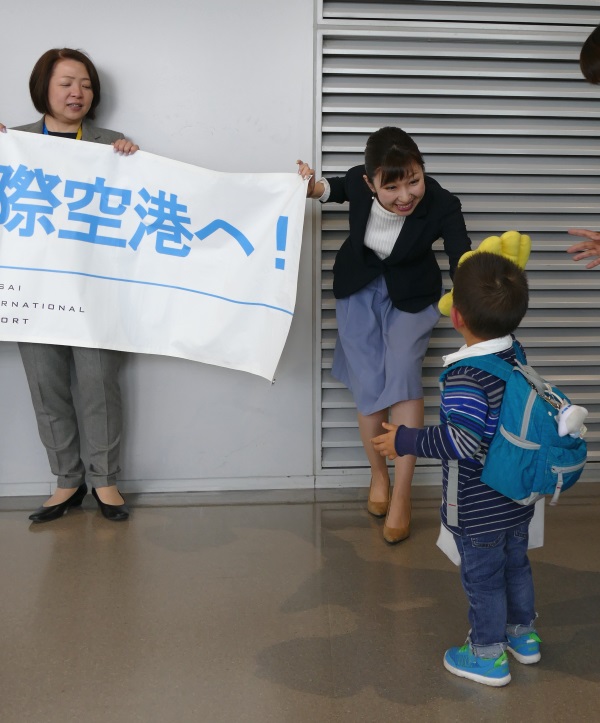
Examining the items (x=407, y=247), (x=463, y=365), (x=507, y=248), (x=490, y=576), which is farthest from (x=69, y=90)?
(x=490, y=576)

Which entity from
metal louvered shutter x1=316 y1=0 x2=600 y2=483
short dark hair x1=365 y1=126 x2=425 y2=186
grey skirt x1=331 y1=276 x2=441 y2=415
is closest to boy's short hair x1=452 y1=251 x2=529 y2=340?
short dark hair x1=365 y1=126 x2=425 y2=186

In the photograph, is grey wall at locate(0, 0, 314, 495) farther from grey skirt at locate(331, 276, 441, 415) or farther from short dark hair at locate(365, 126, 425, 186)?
Result: short dark hair at locate(365, 126, 425, 186)

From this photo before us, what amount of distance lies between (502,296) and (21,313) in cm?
190

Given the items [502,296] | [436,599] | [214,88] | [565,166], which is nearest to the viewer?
[502,296]

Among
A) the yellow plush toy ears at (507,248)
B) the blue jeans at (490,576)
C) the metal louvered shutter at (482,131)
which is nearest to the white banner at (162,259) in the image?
the metal louvered shutter at (482,131)

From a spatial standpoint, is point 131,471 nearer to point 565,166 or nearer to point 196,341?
point 196,341

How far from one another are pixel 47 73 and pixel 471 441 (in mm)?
2191

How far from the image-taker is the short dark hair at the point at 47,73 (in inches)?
122

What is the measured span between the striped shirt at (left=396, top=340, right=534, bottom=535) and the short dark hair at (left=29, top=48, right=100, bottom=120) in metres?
1.98

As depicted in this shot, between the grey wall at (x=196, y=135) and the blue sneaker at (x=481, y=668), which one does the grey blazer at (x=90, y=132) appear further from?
the blue sneaker at (x=481, y=668)

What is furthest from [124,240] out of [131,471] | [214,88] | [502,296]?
[502,296]

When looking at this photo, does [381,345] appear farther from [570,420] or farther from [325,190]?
[570,420]

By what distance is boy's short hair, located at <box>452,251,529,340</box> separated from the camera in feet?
6.59

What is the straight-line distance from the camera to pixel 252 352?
319cm
